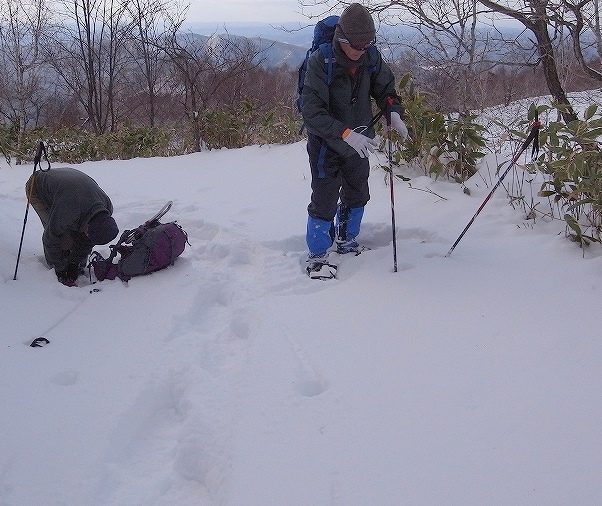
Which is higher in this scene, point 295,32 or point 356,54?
point 295,32

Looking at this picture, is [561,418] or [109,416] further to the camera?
[109,416]

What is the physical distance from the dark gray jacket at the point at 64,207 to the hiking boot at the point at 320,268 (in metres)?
1.52

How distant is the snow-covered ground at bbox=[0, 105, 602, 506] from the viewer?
1844 millimetres

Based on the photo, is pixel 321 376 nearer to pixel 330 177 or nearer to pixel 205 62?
pixel 330 177

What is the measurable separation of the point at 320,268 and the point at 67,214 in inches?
70.0

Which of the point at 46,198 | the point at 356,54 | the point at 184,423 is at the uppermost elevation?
the point at 356,54

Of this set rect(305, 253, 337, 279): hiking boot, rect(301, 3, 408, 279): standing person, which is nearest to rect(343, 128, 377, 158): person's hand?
rect(301, 3, 408, 279): standing person

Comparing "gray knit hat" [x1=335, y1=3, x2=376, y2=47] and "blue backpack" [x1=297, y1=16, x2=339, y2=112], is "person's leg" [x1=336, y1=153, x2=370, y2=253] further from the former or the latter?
"gray knit hat" [x1=335, y1=3, x2=376, y2=47]

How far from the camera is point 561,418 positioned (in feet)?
6.41

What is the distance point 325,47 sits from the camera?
317cm

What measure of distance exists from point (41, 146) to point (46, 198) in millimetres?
391

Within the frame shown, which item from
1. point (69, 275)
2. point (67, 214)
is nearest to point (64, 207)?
point (67, 214)

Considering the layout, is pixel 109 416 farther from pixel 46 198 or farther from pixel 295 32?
pixel 295 32

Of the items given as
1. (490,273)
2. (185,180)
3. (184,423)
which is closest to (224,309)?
(184,423)
